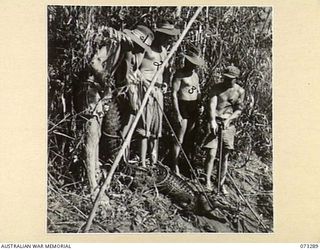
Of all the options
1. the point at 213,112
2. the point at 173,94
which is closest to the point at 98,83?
the point at 173,94

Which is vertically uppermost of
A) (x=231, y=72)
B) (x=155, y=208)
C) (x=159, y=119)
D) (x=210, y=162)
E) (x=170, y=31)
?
(x=170, y=31)

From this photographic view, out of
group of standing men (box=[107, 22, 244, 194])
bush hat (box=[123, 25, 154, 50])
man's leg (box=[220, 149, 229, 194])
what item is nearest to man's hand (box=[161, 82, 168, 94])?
group of standing men (box=[107, 22, 244, 194])

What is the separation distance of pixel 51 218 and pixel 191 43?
1.86 feet

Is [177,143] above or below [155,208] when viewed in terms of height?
above

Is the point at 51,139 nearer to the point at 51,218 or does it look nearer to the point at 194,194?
the point at 51,218

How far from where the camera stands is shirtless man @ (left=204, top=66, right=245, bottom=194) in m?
1.51

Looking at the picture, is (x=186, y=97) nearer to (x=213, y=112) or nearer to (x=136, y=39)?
(x=213, y=112)

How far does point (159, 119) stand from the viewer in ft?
4.94

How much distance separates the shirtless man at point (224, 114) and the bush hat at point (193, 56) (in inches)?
3.0

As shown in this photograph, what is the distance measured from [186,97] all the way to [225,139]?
15 centimetres

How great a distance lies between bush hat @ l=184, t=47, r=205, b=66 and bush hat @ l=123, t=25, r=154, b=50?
10 cm

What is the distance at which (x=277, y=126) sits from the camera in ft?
4.98

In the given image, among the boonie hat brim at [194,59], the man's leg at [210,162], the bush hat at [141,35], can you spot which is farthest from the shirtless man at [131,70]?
the man's leg at [210,162]

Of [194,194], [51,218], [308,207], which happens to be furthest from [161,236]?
[308,207]
